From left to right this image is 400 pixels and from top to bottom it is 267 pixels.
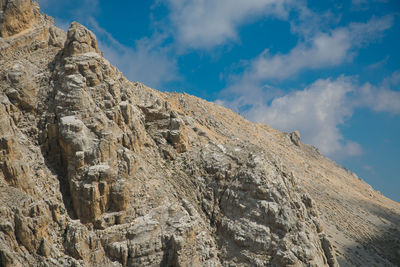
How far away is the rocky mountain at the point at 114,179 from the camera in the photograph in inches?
1009

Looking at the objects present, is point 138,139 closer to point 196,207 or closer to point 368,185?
point 196,207

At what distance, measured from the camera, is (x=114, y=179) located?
1120 inches

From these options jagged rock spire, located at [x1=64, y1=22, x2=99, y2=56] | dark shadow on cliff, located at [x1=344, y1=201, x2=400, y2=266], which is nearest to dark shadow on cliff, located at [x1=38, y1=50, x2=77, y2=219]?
jagged rock spire, located at [x1=64, y1=22, x2=99, y2=56]

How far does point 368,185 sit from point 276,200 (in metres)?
73.8

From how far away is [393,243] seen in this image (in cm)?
5534

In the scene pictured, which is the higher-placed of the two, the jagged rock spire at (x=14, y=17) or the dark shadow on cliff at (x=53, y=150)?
the jagged rock spire at (x=14, y=17)

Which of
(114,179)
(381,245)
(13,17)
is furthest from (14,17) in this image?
(381,245)

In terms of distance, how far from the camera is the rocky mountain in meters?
25.6

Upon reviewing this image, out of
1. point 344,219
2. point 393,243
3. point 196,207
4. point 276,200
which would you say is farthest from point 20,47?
point 393,243

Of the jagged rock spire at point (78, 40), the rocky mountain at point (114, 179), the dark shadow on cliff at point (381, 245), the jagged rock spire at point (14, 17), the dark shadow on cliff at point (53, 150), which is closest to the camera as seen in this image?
the rocky mountain at point (114, 179)

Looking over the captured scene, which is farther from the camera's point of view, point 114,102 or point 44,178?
point 114,102

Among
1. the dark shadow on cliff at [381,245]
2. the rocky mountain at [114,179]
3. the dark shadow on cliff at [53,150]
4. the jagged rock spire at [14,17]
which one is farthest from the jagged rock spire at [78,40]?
the dark shadow on cliff at [381,245]

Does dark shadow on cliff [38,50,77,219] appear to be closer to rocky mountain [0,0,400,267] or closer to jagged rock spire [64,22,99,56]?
rocky mountain [0,0,400,267]

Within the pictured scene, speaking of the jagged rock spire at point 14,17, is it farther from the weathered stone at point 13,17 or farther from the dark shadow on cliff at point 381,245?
the dark shadow on cliff at point 381,245
